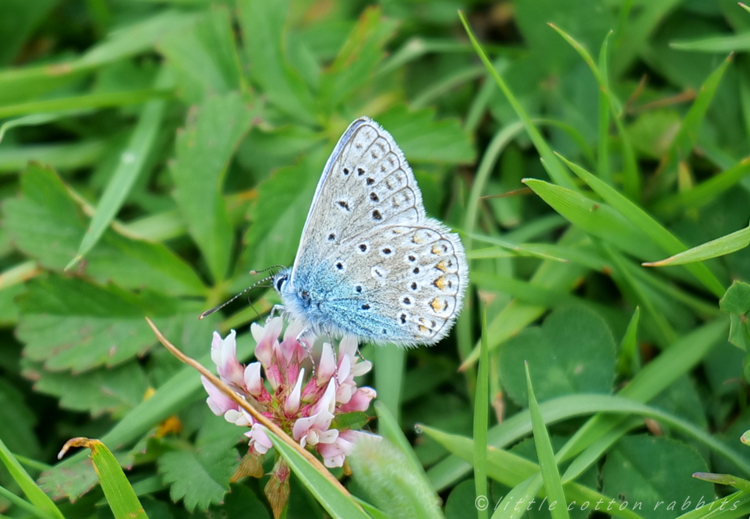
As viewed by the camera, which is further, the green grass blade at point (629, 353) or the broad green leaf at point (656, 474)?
the green grass blade at point (629, 353)

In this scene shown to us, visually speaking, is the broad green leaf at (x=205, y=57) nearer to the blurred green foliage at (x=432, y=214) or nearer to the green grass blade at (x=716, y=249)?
the blurred green foliage at (x=432, y=214)

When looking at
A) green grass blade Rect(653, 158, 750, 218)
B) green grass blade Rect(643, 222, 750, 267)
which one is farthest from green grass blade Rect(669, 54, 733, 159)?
green grass blade Rect(643, 222, 750, 267)

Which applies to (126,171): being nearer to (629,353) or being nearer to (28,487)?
(28,487)

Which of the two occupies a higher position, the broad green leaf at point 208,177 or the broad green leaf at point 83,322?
the broad green leaf at point 208,177

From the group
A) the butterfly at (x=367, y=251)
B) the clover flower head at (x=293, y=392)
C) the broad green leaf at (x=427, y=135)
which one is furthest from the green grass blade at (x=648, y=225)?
the clover flower head at (x=293, y=392)

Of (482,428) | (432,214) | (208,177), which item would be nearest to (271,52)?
(208,177)

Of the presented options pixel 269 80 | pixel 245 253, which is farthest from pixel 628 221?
pixel 269 80
